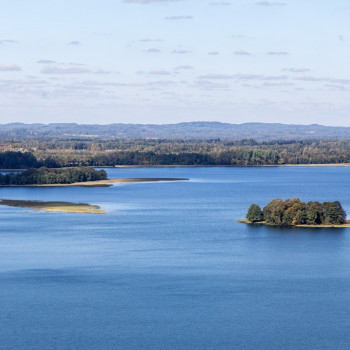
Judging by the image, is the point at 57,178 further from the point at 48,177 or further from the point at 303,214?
the point at 303,214

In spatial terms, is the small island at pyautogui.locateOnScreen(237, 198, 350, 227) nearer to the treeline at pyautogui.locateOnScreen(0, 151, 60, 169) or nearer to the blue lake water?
the blue lake water

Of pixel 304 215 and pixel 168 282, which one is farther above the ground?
pixel 304 215

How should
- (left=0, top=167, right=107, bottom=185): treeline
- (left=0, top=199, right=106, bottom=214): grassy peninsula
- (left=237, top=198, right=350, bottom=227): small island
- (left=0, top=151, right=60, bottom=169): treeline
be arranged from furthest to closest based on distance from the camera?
(left=0, top=151, right=60, bottom=169): treeline < (left=0, top=167, right=107, bottom=185): treeline < (left=0, top=199, right=106, bottom=214): grassy peninsula < (left=237, top=198, right=350, bottom=227): small island

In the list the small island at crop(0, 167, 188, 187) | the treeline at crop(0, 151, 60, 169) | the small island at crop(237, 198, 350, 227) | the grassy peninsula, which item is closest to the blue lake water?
the small island at crop(237, 198, 350, 227)

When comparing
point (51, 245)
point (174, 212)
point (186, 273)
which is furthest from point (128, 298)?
point (174, 212)

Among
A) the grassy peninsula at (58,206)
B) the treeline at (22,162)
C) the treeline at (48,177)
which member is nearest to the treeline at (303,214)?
the grassy peninsula at (58,206)

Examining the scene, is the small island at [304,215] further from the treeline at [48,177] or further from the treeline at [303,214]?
the treeline at [48,177]

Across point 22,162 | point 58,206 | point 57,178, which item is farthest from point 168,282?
point 22,162

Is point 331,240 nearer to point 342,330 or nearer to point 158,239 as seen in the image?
point 158,239
